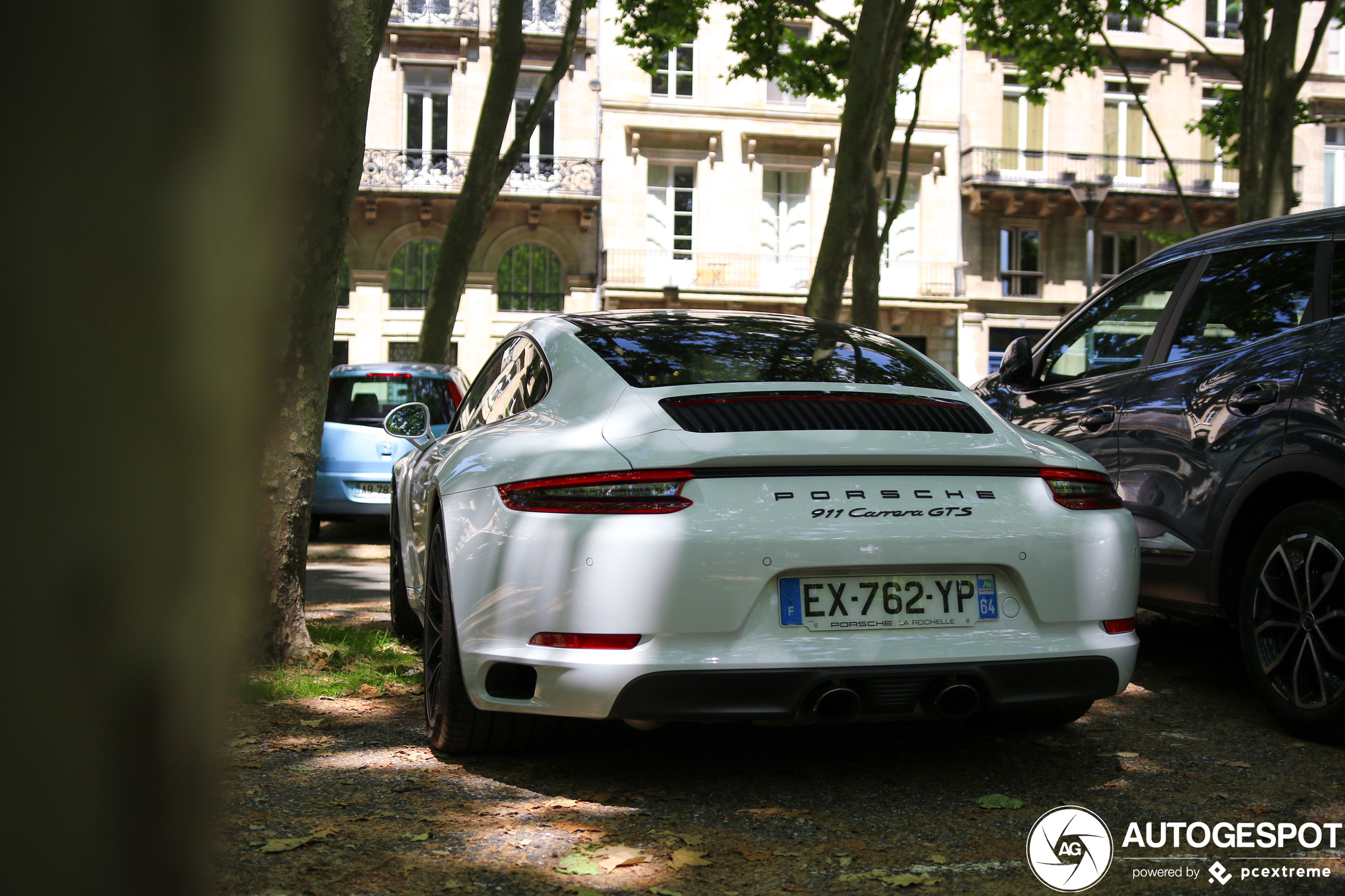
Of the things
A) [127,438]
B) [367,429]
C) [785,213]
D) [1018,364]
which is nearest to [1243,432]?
[1018,364]

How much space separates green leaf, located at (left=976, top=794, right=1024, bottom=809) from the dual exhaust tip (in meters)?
0.27

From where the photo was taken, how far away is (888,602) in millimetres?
3166

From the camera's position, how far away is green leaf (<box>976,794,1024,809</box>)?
128 inches

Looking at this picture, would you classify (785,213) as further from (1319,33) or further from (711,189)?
(1319,33)

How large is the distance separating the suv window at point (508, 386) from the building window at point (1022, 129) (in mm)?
31416

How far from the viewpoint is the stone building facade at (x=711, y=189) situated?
31609mm

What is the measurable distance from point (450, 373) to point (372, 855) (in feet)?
27.8

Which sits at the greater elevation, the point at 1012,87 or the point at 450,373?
the point at 1012,87

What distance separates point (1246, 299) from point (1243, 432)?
2.20 ft

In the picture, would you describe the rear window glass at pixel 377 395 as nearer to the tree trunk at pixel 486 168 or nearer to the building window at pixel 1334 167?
the tree trunk at pixel 486 168

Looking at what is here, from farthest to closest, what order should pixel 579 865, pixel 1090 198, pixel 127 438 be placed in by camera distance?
pixel 1090 198, pixel 579 865, pixel 127 438

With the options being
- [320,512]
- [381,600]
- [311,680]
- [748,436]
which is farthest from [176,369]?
[320,512]

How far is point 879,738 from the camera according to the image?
13.1ft

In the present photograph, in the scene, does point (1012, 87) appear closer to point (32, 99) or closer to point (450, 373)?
point (450, 373)
